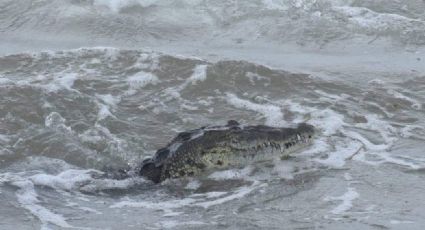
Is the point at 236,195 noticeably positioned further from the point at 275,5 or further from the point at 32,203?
the point at 275,5

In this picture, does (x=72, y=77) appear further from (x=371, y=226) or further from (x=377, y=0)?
(x=377, y=0)

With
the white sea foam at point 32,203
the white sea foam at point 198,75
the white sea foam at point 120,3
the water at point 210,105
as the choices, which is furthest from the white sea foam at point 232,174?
the white sea foam at point 120,3

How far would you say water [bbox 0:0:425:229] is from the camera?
5230 millimetres

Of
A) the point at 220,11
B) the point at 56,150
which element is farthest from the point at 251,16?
the point at 56,150

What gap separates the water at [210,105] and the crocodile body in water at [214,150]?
0.34 feet

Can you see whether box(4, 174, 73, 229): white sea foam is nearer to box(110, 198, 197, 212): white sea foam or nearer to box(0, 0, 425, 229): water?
box(0, 0, 425, 229): water

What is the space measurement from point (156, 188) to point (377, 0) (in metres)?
8.70

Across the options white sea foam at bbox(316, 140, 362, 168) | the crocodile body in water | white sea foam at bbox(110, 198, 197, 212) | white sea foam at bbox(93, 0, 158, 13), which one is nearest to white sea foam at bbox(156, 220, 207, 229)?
white sea foam at bbox(110, 198, 197, 212)

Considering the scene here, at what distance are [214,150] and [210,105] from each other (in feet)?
7.92

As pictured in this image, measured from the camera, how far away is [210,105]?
8.40m

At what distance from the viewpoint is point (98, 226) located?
16.0 feet

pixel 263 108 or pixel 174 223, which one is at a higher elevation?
pixel 174 223

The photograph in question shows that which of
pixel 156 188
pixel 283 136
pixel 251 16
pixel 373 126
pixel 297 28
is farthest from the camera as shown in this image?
pixel 251 16

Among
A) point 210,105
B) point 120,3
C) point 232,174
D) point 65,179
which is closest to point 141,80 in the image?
point 210,105
